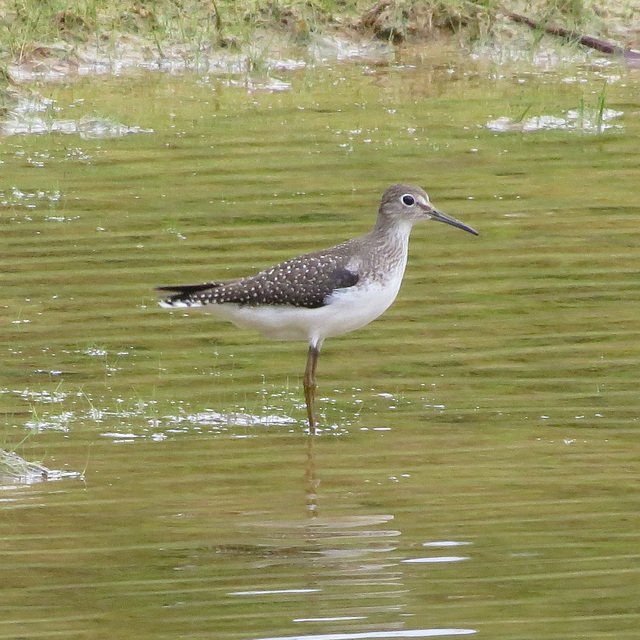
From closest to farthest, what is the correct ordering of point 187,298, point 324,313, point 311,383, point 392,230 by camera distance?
point 311,383 < point 324,313 < point 187,298 < point 392,230

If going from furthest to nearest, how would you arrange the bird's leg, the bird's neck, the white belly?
the bird's neck → the white belly → the bird's leg

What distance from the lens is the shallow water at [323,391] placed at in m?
5.71

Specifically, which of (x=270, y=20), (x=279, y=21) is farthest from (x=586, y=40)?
(x=270, y=20)

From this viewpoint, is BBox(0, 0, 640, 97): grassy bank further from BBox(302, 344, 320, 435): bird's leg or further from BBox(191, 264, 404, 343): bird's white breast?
BBox(302, 344, 320, 435): bird's leg

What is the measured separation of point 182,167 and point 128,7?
5580 millimetres

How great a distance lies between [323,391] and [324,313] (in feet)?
1.44

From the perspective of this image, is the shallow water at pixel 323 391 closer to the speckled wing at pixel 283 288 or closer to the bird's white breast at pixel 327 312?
the bird's white breast at pixel 327 312

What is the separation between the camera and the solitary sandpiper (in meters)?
8.33

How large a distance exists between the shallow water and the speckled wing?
431 millimetres

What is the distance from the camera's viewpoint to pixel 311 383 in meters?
8.20

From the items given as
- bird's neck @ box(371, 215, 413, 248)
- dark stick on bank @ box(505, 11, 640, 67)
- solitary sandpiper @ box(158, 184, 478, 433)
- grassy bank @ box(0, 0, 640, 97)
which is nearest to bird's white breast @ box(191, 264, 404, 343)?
solitary sandpiper @ box(158, 184, 478, 433)

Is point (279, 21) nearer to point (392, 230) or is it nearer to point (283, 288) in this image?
point (392, 230)

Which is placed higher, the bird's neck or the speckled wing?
the bird's neck

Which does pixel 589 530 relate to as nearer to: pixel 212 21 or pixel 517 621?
pixel 517 621
